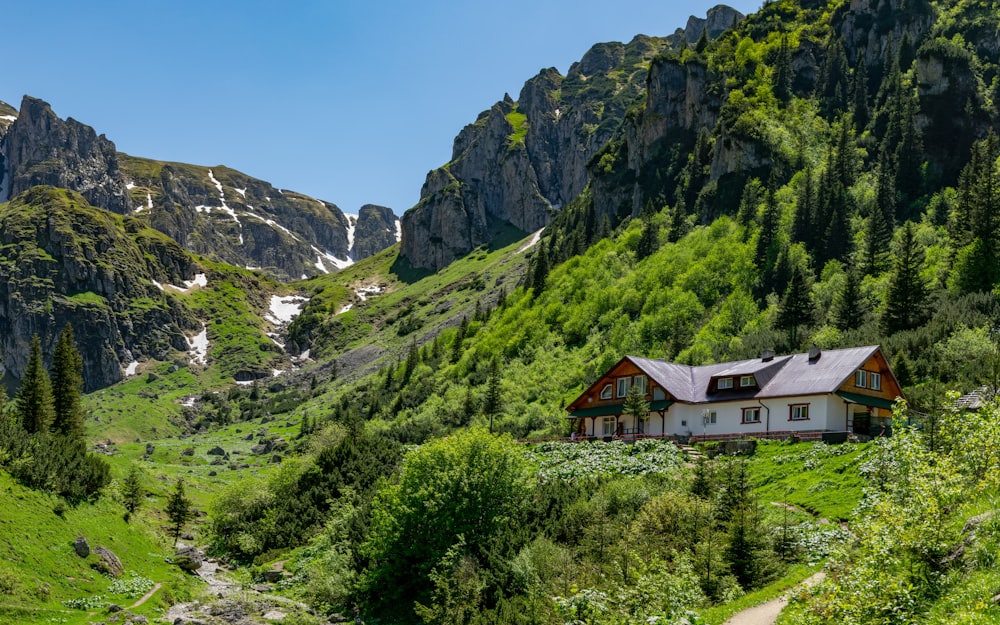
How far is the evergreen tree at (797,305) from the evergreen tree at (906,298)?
1016cm

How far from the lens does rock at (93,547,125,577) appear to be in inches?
1805

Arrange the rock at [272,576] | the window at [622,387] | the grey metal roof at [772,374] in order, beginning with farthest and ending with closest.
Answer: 1. the window at [622,387]
2. the grey metal roof at [772,374]
3. the rock at [272,576]

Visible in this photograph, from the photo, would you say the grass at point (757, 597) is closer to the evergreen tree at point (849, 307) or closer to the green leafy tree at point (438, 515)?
the green leafy tree at point (438, 515)

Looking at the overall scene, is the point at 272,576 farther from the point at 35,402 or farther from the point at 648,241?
the point at 648,241

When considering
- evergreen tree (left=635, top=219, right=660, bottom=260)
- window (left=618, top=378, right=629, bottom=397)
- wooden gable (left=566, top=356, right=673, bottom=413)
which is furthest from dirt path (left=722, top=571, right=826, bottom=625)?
evergreen tree (left=635, top=219, right=660, bottom=260)

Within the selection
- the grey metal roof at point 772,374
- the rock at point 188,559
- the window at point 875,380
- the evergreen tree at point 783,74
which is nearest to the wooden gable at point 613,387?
the grey metal roof at point 772,374

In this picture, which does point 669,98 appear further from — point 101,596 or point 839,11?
point 101,596

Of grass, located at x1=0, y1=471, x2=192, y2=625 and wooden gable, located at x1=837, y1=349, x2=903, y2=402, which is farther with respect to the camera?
wooden gable, located at x1=837, y1=349, x2=903, y2=402

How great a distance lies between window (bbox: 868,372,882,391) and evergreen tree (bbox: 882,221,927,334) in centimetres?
1972

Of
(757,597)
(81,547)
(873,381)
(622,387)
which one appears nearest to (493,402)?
(622,387)

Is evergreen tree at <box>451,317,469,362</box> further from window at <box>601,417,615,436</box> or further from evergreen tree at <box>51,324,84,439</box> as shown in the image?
window at <box>601,417,615,436</box>

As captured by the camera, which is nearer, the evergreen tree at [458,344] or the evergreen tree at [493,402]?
the evergreen tree at [493,402]

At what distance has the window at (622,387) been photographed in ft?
230

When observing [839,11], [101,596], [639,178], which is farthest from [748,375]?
[839,11]
